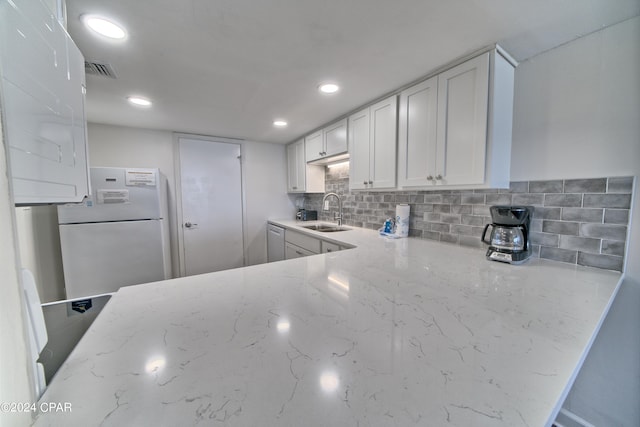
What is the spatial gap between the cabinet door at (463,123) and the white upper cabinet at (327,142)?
3.46ft

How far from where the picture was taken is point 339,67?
1539 mm

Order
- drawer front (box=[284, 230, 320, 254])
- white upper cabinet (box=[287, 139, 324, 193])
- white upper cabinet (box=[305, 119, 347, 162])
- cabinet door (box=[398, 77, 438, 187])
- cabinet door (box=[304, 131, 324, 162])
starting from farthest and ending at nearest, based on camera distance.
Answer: white upper cabinet (box=[287, 139, 324, 193]), cabinet door (box=[304, 131, 324, 162]), white upper cabinet (box=[305, 119, 347, 162]), drawer front (box=[284, 230, 320, 254]), cabinet door (box=[398, 77, 438, 187])

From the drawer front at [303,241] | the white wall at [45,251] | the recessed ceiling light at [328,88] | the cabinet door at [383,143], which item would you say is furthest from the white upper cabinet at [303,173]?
the white wall at [45,251]

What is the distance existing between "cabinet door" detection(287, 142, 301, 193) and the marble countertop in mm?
2574

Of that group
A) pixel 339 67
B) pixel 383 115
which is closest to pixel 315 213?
pixel 383 115

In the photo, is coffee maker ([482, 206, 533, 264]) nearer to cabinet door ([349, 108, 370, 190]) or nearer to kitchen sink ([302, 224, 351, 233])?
cabinet door ([349, 108, 370, 190])

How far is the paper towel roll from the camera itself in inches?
82.8

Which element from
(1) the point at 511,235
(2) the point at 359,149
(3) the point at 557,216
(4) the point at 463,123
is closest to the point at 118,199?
(2) the point at 359,149

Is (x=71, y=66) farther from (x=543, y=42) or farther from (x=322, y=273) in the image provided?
(x=543, y=42)

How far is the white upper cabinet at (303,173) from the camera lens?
3.26 metres

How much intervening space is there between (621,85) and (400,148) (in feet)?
3.64

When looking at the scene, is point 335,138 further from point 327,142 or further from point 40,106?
point 40,106

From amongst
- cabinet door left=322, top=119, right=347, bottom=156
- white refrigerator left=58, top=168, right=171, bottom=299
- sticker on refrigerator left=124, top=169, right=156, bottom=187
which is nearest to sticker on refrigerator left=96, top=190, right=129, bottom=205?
white refrigerator left=58, top=168, right=171, bottom=299

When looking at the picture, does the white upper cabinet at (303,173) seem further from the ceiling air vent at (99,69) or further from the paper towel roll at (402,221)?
the ceiling air vent at (99,69)
